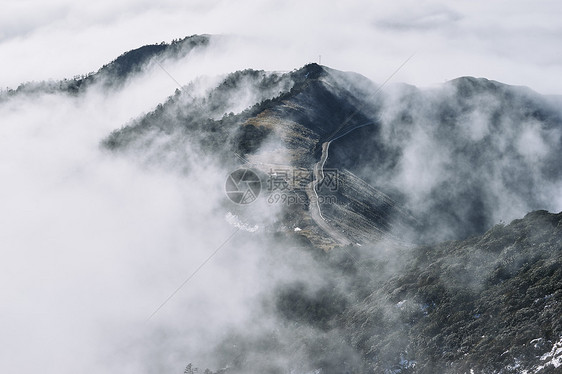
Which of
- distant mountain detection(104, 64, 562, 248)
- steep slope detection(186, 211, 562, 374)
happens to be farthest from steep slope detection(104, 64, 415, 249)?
steep slope detection(186, 211, 562, 374)

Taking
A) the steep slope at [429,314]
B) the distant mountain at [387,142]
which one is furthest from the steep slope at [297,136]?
the steep slope at [429,314]

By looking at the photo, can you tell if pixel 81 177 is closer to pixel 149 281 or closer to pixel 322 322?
pixel 149 281

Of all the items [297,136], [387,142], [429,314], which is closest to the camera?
[429,314]

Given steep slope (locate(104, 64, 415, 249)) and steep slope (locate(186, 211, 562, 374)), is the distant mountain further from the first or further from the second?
steep slope (locate(186, 211, 562, 374))

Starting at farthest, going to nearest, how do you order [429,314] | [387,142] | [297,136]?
[387,142], [297,136], [429,314]

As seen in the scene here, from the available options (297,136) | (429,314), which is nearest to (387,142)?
(297,136)

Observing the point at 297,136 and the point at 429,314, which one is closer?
the point at 429,314

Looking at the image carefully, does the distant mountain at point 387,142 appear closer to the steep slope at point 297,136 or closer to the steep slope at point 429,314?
the steep slope at point 297,136

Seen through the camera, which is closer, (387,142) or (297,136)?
(297,136)

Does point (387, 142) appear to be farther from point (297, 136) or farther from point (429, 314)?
point (429, 314)

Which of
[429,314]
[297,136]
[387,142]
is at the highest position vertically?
[429,314]

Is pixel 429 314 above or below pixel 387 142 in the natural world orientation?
above
